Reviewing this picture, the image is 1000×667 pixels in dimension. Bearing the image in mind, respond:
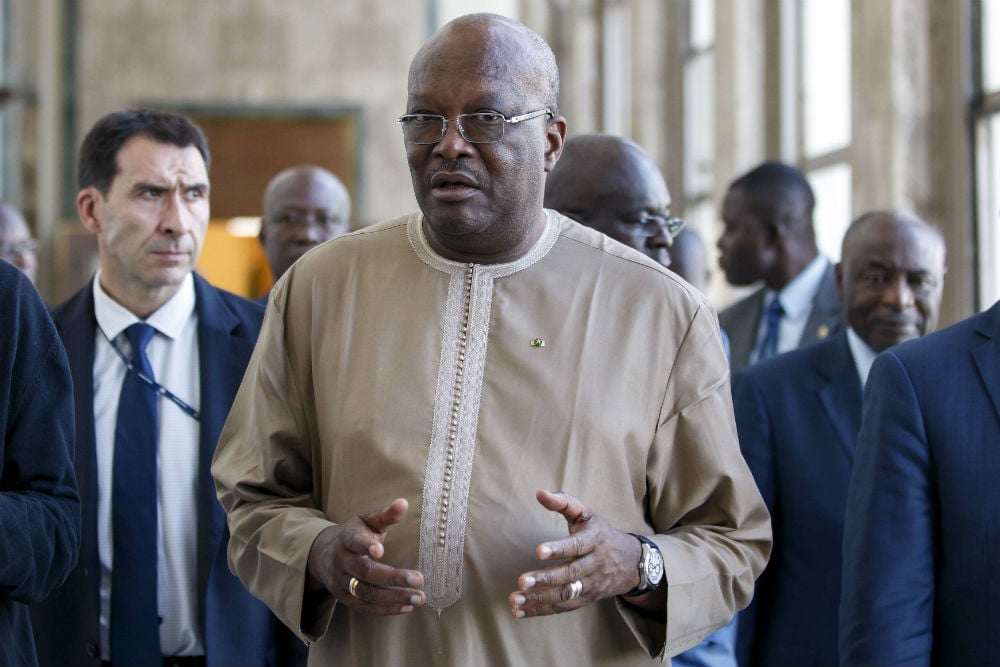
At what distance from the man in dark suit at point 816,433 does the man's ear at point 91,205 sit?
191cm

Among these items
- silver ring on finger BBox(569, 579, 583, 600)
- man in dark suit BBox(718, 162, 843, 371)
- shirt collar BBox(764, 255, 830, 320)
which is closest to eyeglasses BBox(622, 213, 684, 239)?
silver ring on finger BBox(569, 579, 583, 600)

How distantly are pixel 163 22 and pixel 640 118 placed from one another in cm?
802

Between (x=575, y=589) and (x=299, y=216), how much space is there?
3992 mm

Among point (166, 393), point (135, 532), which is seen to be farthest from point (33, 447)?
point (166, 393)

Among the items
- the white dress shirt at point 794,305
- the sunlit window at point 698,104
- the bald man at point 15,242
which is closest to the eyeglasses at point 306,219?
the bald man at point 15,242

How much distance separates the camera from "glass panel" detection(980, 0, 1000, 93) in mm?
5930

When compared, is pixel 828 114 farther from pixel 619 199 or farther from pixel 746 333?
pixel 619 199

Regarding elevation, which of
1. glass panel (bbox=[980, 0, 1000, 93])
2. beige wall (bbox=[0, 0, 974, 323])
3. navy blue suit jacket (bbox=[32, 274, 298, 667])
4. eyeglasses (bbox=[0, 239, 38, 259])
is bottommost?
navy blue suit jacket (bbox=[32, 274, 298, 667])

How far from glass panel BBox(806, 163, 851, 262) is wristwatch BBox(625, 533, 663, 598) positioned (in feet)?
17.2

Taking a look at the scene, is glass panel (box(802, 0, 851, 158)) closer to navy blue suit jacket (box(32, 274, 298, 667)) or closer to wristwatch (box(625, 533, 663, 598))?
navy blue suit jacket (box(32, 274, 298, 667))

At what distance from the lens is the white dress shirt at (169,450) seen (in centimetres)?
352

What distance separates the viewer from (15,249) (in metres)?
7.26

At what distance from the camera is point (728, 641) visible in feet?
11.6

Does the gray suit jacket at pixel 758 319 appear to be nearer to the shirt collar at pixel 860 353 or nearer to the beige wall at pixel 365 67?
the shirt collar at pixel 860 353
